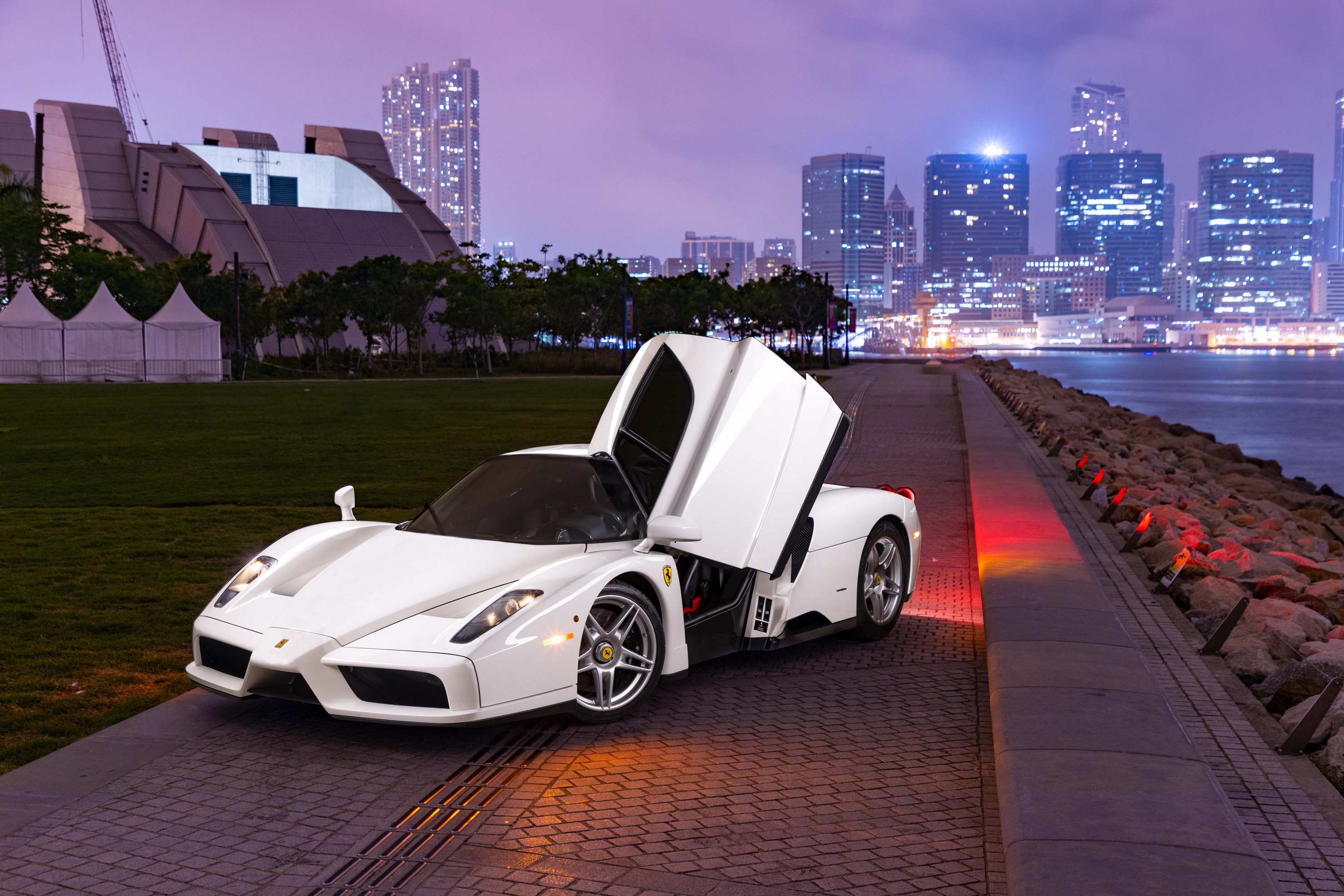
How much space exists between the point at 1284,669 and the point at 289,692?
524cm

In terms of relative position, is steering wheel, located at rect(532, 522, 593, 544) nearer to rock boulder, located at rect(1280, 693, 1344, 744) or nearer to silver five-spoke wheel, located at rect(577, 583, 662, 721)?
silver five-spoke wheel, located at rect(577, 583, 662, 721)

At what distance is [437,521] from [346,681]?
1.45 m

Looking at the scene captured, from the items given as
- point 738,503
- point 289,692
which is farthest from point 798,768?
point 289,692

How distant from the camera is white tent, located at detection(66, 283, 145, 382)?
54.9 m

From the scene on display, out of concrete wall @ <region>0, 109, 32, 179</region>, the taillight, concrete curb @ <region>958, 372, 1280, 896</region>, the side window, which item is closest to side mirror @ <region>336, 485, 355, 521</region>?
the side window

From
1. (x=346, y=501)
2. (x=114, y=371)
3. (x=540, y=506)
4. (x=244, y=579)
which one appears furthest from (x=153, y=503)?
(x=114, y=371)

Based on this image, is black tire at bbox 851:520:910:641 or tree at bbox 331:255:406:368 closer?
black tire at bbox 851:520:910:641

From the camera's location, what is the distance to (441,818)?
184 inches

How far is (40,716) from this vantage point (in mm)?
6098

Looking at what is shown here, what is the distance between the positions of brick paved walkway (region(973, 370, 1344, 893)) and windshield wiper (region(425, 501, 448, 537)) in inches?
150

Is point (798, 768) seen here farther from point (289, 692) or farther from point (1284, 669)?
point (1284, 669)

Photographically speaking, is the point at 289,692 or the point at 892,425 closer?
the point at 289,692

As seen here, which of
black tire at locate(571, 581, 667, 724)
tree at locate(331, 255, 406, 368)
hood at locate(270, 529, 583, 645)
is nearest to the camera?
hood at locate(270, 529, 583, 645)

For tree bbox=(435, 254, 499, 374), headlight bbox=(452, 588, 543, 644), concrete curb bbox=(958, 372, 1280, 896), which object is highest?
tree bbox=(435, 254, 499, 374)
